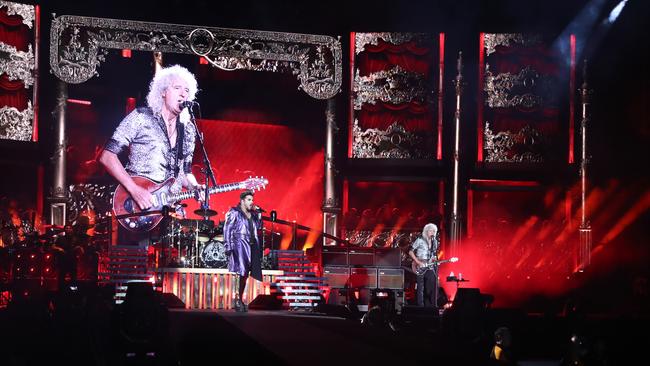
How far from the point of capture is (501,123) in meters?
24.4

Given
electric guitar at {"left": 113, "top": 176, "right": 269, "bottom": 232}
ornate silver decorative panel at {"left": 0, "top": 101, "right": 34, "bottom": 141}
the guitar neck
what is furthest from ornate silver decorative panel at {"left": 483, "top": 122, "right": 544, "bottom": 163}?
ornate silver decorative panel at {"left": 0, "top": 101, "right": 34, "bottom": 141}

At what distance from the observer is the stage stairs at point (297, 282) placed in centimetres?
1825

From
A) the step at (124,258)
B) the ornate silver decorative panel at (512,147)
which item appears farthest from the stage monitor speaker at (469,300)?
the ornate silver decorative panel at (512,147)

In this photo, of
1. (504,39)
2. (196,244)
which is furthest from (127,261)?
(504,39)

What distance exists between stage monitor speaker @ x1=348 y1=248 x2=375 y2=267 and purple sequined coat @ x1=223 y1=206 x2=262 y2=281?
4329 millimetres

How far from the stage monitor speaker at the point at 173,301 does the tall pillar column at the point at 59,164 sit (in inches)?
230

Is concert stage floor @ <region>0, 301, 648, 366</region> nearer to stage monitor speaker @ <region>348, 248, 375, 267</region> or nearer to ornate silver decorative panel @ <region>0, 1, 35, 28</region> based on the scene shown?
stage monitor speaker @ <region>348, 248, 375, 267</region>

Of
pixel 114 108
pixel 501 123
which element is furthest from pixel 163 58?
pixel 501 123

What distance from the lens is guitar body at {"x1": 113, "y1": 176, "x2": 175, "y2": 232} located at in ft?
73.3

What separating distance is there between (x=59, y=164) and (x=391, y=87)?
8.40 metres

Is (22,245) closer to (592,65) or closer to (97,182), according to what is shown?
(97,182)

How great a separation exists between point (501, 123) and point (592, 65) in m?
2.74

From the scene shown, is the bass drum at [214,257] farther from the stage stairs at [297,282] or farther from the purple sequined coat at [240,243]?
the purple sequined coat at [240,243]

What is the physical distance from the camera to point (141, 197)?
2259 cm
